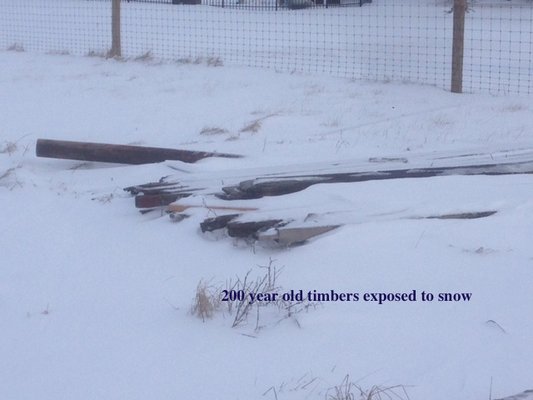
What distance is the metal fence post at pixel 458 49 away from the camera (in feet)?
34.6

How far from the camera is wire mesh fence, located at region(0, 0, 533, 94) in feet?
41.3

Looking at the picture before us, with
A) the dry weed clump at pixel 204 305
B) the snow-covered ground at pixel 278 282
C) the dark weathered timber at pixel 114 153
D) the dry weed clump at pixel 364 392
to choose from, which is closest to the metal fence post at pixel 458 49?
the snow-covered ground at pixel 278 282

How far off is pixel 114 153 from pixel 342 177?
82.4 inches

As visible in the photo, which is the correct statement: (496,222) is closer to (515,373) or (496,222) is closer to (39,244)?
(515,373)

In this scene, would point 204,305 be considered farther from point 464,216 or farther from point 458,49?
point 458,49

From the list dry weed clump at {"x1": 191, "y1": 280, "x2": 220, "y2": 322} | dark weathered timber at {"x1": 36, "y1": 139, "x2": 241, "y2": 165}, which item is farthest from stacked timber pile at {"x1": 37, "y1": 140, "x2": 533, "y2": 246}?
dry weed clump at {"x1": 191, "y1": 280, "x2": 220, "y2": 322}

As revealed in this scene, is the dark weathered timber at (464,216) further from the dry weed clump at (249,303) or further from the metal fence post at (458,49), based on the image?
the metal fence post at (458,49)

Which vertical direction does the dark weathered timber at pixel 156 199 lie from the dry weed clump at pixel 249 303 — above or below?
above

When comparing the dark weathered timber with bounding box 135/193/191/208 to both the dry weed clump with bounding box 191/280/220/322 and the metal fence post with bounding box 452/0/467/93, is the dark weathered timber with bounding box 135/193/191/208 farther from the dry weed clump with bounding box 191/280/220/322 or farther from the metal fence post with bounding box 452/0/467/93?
the metal fence post with bounding box 452/0/467/93

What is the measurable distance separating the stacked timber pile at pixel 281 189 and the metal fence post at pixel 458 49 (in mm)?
3875

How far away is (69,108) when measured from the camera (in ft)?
32.5

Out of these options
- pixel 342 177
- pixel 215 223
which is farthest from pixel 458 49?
pixel 215 223

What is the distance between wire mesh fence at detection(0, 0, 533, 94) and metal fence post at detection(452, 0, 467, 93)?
1.33ft

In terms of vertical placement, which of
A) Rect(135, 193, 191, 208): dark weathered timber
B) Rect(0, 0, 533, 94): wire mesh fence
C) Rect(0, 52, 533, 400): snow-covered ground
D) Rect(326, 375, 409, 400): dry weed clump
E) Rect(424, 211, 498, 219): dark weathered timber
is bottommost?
Rect(326, 375, 409, 400): dry weed clump
